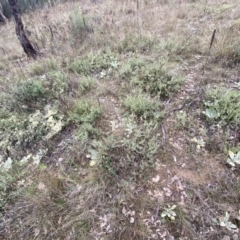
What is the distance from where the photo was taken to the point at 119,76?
305 cm

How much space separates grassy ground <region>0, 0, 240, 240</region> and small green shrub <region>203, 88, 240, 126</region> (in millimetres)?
11

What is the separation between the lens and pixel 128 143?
1.97 m

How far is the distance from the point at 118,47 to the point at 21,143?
8.51ft

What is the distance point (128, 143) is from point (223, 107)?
1.19m

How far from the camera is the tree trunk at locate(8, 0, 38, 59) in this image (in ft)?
12.3

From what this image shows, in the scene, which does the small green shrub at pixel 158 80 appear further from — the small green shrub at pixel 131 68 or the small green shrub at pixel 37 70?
the small green shrub at pixel 37 70

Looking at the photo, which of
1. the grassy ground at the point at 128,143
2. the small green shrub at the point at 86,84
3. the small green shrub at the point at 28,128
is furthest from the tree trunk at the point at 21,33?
the small green shrub at the point at 28,128

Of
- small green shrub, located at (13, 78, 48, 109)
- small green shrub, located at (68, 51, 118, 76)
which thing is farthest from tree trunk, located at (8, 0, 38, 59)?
small green shrub, located at (13, 78, 48, 109)

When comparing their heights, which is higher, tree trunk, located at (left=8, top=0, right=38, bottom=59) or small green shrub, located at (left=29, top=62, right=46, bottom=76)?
tree trunk, located at (left=8, top=0, right=38, bottom=59)

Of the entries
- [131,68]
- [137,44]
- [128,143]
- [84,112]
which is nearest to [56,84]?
[84,112]

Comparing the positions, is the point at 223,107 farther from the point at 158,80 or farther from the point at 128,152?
the point at 128,152

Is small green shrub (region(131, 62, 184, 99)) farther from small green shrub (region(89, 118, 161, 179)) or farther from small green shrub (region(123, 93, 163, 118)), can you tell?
small green shrub (region(89, 118, 161, 179))

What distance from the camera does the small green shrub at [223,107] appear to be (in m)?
2.09

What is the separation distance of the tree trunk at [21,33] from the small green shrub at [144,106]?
2924mm
